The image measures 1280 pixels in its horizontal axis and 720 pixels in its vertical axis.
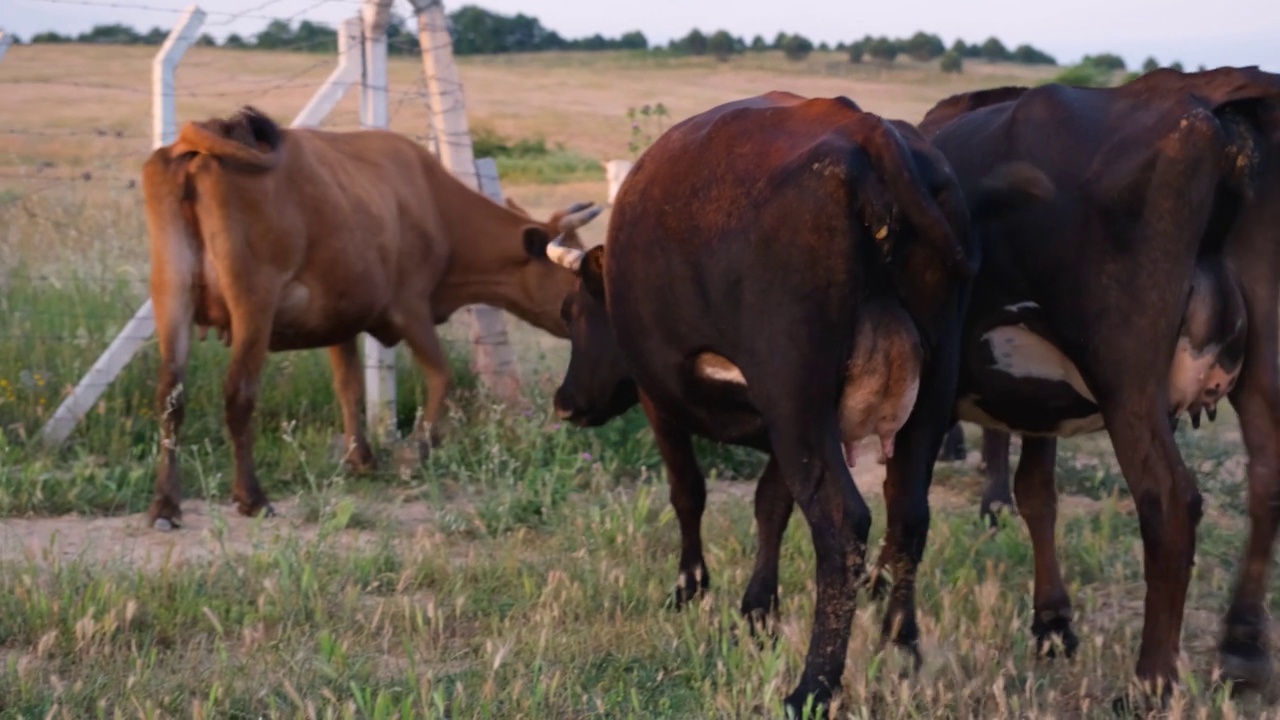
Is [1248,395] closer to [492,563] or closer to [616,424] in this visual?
[492,563]

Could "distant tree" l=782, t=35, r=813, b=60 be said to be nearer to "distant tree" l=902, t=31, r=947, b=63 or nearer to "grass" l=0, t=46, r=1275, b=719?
"distant tree" l=902, t=31, r=947, b=63

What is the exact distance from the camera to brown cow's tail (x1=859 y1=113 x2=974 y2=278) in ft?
12.3

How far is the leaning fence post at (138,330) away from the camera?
23.9ft

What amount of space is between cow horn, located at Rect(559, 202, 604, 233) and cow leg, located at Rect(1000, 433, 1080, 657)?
12.3 ft

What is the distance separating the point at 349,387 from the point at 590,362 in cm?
243

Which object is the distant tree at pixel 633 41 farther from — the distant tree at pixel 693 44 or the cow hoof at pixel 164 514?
the cow hoof at pixel 164 514

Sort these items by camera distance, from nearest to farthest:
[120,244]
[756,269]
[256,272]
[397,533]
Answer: [756,269] → [397,533] → [256,272] → [120,244]

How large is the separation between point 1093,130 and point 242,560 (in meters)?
3.07

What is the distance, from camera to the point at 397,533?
6039 millimetres

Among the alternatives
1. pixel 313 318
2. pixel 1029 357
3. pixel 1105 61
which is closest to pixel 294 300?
pixel 313 318

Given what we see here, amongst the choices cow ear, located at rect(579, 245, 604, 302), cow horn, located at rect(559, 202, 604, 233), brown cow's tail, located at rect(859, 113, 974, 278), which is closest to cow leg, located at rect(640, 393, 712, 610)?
cow ear, located at rect(579, 245, 604, 302)

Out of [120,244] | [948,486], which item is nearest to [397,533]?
[948,486]

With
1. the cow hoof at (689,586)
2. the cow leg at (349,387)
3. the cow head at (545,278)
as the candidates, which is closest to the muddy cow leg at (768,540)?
the cow hoof at (689,586)

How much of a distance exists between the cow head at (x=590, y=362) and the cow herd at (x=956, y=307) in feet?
1.60
